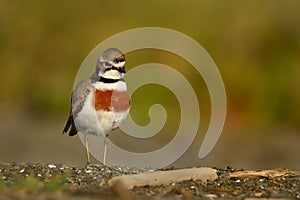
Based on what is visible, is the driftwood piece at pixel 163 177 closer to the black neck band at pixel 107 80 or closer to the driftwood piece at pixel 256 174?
the driftwood piece at pixel 256 174

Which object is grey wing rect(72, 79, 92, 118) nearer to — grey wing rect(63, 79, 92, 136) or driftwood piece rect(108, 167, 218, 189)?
grey wing rect(63, 79, 92, 136)

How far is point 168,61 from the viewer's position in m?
18.0

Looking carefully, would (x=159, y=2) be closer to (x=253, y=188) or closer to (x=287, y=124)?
(x=287, y=124)

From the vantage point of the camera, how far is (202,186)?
831 cm

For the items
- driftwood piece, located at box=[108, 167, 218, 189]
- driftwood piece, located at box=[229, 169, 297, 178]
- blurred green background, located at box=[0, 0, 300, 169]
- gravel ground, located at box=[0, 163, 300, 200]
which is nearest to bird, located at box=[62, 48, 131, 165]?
gravel ground, located at box=[0, 163, 300, 200]

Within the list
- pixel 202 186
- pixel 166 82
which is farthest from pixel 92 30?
pixel 202 186

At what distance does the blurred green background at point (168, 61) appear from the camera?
1750cm

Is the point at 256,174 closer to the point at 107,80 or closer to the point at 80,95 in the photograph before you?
the point at 107,80

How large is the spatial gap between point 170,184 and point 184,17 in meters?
11.0

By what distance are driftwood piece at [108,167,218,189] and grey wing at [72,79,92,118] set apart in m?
1.31

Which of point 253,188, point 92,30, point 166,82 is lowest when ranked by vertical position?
point 253,188

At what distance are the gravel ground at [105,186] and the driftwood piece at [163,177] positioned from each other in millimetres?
48

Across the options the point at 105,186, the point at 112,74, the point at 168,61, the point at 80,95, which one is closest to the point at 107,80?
the point at 112,74

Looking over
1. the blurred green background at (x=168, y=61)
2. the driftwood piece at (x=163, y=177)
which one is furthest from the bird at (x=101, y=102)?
the blurred green background at (x=168, y=61)
